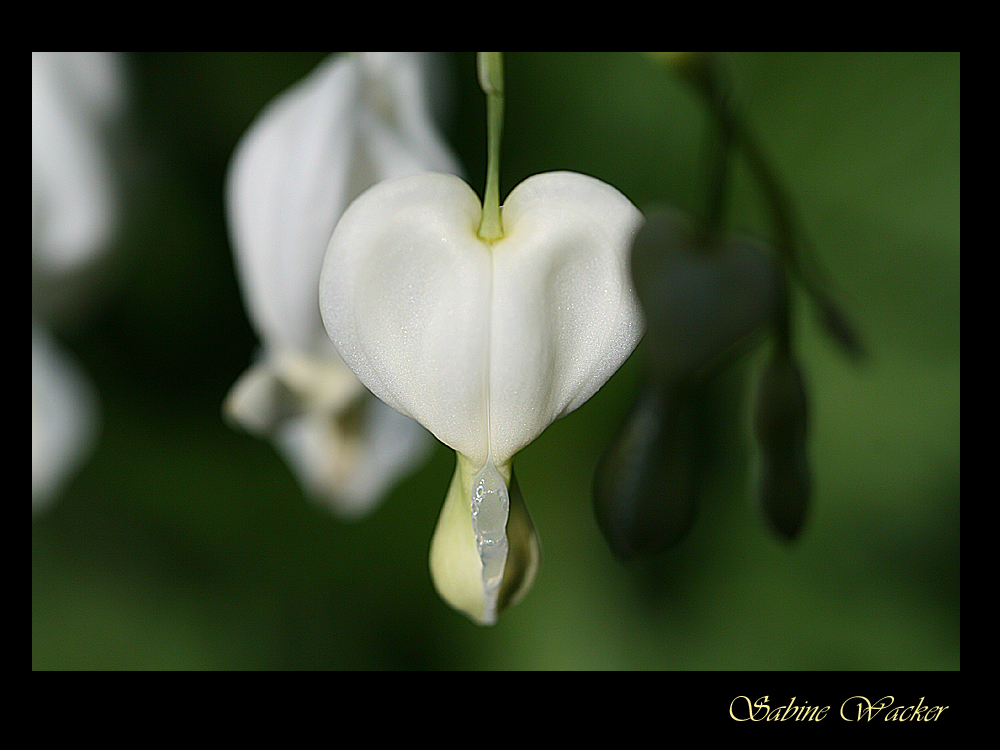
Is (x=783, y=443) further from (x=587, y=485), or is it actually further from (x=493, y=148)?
(x=587, y=485)

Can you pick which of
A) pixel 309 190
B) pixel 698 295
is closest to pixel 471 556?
pixel 698 295

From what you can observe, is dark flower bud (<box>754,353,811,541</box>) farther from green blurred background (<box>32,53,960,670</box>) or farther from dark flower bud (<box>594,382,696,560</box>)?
green blurred background (<box>32,53,960,670</box>)

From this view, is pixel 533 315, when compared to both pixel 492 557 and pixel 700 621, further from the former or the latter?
pixel 700 621

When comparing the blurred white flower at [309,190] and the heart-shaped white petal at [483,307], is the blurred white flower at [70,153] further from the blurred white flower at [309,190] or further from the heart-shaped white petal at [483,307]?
the heart-shaped white petal at [483,307]

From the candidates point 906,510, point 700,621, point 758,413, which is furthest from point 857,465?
point 758,413

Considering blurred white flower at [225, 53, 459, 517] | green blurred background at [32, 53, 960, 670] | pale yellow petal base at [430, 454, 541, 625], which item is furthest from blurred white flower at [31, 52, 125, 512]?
pale yellow petal base at [430, 454, 541, 625]
